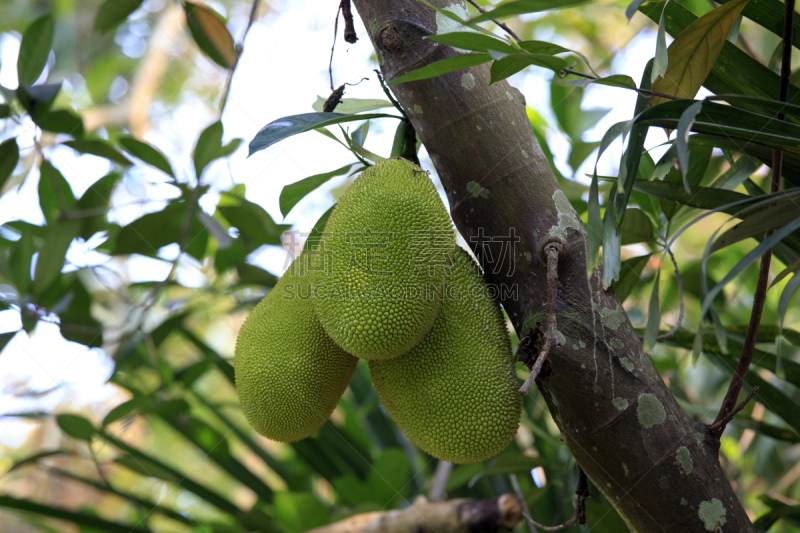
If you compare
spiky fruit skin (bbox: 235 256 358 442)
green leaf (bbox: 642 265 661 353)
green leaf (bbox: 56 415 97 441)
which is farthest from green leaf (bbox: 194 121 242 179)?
green leaf (bbox: 642 265 661 353)

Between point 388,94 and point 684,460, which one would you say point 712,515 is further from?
point 388,94

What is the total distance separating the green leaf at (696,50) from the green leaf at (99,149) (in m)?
1.10

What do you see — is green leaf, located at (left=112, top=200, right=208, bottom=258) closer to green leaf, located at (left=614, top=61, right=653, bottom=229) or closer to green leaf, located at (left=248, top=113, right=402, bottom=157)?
green leaf, located at (left=248, top=113, right=402, bottom=157)

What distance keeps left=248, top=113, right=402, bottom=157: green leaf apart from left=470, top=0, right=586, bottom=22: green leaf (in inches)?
11.8

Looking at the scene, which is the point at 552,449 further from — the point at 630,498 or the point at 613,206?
the point at 613,206

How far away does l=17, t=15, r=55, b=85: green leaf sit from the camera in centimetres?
116

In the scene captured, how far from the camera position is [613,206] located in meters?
0.60

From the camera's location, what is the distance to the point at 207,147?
1.17 m

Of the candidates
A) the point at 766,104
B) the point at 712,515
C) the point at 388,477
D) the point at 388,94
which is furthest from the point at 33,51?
the point at 712,515

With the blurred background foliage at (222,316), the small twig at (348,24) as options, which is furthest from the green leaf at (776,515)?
the small twig at (348,24)

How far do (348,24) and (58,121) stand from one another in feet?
2.55

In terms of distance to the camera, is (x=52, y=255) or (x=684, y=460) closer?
(x=684, y=460)

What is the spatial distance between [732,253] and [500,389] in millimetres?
1175

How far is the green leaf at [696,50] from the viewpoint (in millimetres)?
620
